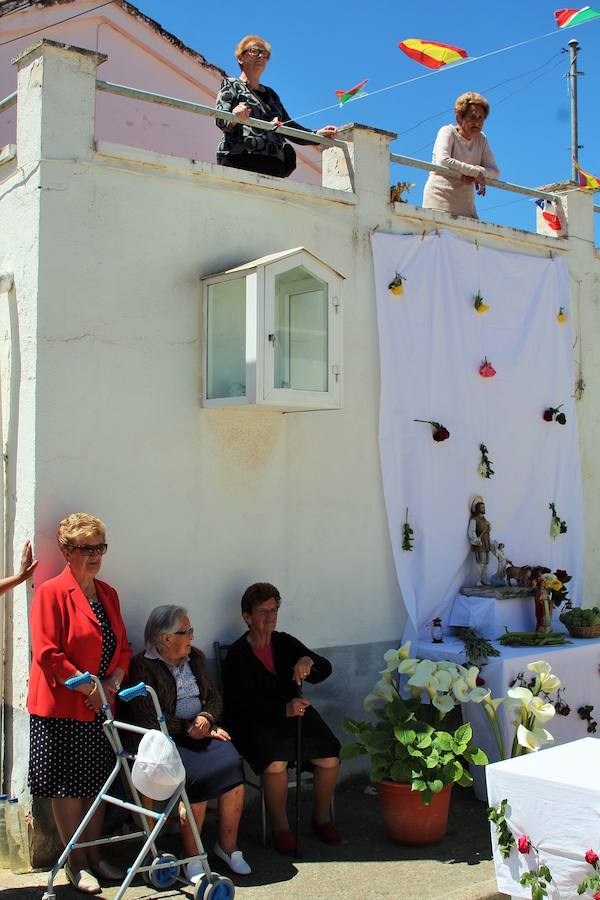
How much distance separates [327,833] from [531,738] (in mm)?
1274

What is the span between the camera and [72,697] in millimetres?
5047

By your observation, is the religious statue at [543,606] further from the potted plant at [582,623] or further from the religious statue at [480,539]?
the religious statue at [480,539]

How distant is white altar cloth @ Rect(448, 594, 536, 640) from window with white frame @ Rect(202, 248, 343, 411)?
2.04 meters

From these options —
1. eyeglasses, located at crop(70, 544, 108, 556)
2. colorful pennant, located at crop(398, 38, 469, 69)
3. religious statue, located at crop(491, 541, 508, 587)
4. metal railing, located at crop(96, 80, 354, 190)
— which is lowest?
religious statue, located at crop(491, 541, 508, 587)

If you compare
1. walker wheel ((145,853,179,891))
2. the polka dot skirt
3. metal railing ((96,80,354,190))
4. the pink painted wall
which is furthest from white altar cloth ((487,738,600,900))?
the pink painted wall

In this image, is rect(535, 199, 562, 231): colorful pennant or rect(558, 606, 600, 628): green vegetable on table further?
rect(535, 199, 562, 231): colorful pennant

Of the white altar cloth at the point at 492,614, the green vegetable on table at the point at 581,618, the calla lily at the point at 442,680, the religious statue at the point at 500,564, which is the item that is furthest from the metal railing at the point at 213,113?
the green vegetable on table at the point at 581,618

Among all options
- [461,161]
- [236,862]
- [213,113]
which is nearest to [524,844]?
[236,862]

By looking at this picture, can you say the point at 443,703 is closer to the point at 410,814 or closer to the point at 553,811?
the point at 410,814

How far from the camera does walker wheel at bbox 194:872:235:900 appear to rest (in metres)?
4.59

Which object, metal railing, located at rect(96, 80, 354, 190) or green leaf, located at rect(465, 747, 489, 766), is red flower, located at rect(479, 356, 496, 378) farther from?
green leaf, located at rect(465, 747, 489, 766)

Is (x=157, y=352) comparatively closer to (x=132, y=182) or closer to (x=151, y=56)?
(x=132, y=182)

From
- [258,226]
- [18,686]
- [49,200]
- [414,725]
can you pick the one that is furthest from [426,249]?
[18,686]

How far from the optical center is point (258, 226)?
638 centimetres
